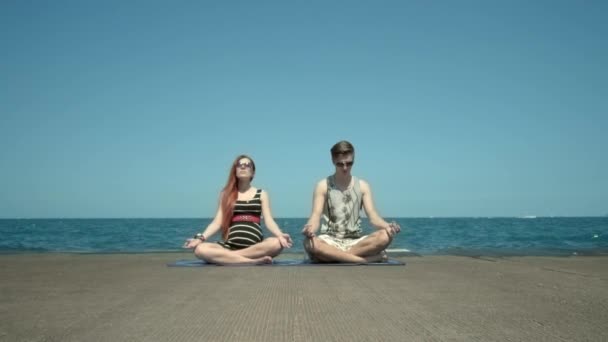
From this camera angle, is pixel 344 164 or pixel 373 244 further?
pixel 344 164

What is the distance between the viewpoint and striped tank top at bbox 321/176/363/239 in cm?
703

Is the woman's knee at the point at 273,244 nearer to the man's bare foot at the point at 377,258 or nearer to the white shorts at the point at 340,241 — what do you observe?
the white shorts at the point at 340,241

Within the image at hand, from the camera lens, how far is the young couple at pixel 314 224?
6691 mm

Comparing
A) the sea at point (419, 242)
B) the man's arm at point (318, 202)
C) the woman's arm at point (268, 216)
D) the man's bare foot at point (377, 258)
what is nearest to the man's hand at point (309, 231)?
the man's arm at point (318, 202)

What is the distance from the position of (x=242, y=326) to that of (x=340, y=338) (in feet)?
1.78

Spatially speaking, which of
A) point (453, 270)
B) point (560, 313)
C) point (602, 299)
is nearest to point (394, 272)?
point (453, 270)

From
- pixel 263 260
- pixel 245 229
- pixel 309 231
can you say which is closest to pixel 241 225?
pixel 245 229

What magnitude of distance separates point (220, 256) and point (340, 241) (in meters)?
1.61

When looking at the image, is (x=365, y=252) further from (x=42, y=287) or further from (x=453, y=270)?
(x=42, y=287)

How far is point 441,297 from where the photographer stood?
356cm

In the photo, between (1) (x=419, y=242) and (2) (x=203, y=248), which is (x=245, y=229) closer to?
(2) (x=203, y=248)

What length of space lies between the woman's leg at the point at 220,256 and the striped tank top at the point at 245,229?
270 millimetres

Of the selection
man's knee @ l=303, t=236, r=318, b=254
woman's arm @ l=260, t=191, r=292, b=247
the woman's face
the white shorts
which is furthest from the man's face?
the woman's face

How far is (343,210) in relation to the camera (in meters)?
7.03
